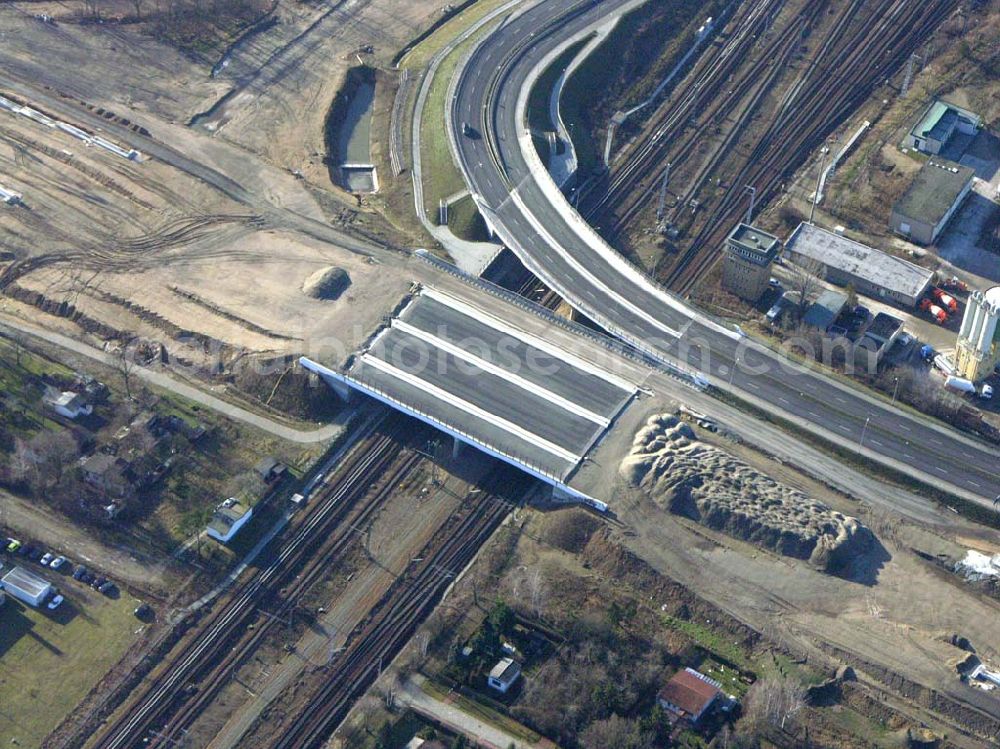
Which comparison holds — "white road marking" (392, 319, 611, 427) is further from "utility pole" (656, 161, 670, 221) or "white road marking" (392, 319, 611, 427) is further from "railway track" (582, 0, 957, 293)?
"utility pole" (656, 161, 670, 221)

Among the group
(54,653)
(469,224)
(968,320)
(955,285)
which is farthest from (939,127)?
(54,653)

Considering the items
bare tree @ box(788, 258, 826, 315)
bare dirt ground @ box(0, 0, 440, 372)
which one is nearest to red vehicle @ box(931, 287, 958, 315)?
bare tree @ box(788, 258, 826, 315)

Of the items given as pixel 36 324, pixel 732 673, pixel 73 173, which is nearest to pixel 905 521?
pixel 732 673

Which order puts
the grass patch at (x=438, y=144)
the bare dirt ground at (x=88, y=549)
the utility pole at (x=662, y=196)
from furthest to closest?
the grass patch at (x=438, y=144) < the utility pole at (x=662, y=196) < the bare dirt ground at (x=88, y=549)

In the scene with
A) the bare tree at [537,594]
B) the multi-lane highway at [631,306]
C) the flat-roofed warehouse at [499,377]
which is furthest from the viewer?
the multi-lane highway at [631,306]

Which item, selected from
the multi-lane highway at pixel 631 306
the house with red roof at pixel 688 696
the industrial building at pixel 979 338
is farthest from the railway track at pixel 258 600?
the industrial building at pixel 979 338

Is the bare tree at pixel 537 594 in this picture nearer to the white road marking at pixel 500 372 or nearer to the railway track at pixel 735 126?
the white road marking at pixel 500 372

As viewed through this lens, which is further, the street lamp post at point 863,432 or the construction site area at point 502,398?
the street lamp post at point 863,432

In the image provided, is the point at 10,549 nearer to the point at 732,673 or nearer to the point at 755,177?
the point at 732,673
